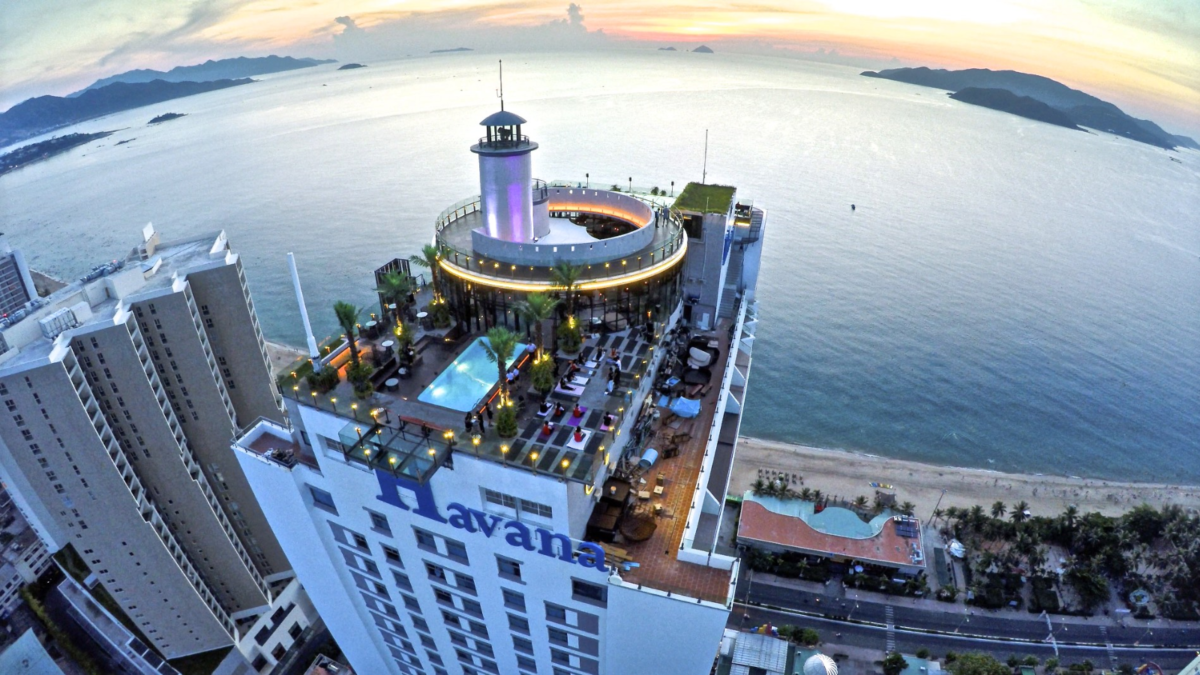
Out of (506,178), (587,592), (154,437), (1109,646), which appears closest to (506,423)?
(587,592)

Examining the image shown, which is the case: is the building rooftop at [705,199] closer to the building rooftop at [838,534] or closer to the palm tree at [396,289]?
the palm tree at [396,289]

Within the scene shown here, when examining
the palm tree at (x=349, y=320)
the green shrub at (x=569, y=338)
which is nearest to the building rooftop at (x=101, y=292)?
the palm tree at (x=349, y=320)

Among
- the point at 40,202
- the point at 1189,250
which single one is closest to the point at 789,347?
the point at 1189,250

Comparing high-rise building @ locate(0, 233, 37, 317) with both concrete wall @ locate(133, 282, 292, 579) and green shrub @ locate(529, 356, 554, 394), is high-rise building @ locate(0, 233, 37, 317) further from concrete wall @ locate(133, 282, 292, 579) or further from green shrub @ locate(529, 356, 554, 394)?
green shrub @ locate(529, 356, 554, 394)

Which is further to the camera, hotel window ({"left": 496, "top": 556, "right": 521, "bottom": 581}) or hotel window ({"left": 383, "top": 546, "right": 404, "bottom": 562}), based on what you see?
hotel window ({"left": 383, "top": 546, "right": 404, "bottom": 562})

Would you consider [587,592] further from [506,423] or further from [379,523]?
[379,523]

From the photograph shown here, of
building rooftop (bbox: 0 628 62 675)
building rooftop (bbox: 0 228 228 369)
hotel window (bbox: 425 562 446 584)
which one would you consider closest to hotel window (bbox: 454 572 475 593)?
hotel window (bbox: 425 562 446 584)
